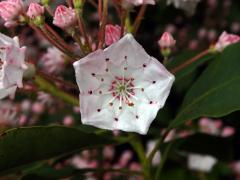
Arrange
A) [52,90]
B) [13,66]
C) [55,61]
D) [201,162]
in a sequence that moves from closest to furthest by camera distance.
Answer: [13,66]
[52,90]
[55,61]
[201,162]

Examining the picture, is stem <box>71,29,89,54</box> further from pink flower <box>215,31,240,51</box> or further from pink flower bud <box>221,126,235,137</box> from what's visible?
pink flower bud <box>221,126,235,137</box>

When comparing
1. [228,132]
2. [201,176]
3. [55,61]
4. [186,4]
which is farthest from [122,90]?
[228,132]

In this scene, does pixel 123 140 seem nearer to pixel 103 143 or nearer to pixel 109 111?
pixel 103 143

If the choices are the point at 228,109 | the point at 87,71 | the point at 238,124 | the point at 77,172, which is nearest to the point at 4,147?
the point at 87,71

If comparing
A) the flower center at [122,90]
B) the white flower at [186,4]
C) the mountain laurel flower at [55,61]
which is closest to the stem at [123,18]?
the flower center at [122,90]

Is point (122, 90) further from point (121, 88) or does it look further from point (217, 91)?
point (217, 91)

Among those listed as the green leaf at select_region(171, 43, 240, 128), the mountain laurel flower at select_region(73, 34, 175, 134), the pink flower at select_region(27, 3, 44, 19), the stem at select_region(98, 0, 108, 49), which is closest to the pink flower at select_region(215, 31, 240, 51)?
the green leaf at select_region(171, 43, 240, 128)

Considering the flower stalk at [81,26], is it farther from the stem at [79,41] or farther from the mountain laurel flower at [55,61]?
the mountain laurel flower at [55,61]
